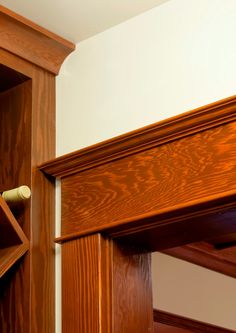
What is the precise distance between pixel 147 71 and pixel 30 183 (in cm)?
40

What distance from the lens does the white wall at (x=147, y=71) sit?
5.41 ft

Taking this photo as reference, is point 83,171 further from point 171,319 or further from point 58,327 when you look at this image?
point 171,319

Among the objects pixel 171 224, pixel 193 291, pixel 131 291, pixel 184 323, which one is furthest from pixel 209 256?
pixel 171 224

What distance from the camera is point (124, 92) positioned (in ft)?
5.94

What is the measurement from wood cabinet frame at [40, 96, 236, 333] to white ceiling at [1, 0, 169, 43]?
37cm

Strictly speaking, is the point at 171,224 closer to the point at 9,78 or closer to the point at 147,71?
the point at 147,71

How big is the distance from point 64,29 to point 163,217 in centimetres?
63

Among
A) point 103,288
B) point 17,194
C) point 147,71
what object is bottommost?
point 103,288

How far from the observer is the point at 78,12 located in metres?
1.86

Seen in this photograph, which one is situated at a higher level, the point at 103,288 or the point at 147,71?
the point at 147,71

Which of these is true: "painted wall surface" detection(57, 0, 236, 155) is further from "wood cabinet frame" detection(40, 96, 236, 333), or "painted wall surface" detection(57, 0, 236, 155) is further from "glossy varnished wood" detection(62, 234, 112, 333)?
"glossy varnished wood" detection(62, 234, 112, 333)

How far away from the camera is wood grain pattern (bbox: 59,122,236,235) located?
4.99 ft

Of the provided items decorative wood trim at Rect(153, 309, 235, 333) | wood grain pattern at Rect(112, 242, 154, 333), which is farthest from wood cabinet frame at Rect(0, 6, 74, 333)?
decorative wood trim at Rect(153, 309, 235, 333)

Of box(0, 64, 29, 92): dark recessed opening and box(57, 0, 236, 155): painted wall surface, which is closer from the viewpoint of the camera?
box(57, 0, 236, 155): painted wall surface
